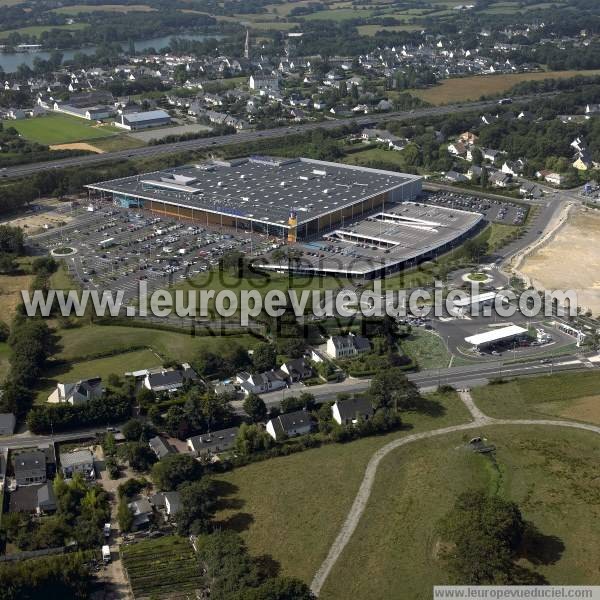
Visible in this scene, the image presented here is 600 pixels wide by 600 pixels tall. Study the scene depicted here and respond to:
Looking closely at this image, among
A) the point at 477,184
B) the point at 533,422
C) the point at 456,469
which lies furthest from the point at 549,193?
the point at 456,469

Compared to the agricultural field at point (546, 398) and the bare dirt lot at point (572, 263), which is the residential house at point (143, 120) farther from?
the agricultural field at point (546, 398)

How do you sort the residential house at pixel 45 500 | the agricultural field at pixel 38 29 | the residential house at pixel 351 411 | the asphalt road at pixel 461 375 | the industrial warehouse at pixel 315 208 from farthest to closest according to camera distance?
1. the agricultural field at pixel 38 29
2. the industrial warehouse at pixel 315 208
3. the asphalt road at pixel 461 375
4. the residential house at pixel 351 411
5. the residential house at pixel 45 500

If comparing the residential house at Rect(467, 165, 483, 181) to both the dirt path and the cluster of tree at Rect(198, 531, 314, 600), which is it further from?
the cluster of tree at Rect(198, 531, 314, 600)

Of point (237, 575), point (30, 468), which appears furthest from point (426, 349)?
point (30, 468)

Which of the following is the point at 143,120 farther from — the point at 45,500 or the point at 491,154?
the point at 45,500

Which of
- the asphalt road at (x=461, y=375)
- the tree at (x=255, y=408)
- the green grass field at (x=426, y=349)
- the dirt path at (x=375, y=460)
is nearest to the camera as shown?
the dirt path at (x=375, y=460)

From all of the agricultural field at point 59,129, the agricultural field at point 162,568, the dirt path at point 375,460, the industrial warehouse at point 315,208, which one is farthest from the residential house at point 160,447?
the agricultural field at point 59,129
